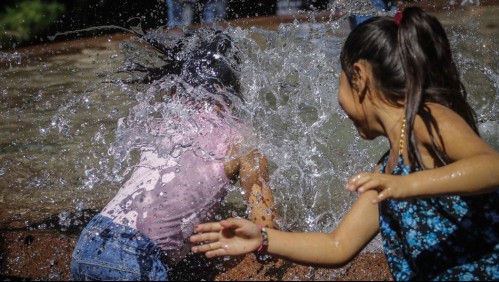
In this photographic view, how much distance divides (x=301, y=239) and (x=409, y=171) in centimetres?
53

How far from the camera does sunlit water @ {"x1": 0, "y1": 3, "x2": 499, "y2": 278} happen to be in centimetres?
417

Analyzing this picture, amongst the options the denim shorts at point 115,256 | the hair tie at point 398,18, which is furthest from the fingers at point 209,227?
the hair tie at point 398,18

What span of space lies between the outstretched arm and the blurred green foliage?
8730 mm

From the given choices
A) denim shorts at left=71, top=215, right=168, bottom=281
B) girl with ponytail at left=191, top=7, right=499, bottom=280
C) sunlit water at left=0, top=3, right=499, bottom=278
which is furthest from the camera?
sunlit water at left=0, top=3, right=499, bottom=278

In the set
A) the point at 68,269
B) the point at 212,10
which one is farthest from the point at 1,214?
the point at 212,10

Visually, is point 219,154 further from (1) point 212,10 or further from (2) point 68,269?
(1) point 212,10

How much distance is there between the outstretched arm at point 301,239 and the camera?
2422mm

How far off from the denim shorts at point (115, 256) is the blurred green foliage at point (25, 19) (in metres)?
8.07

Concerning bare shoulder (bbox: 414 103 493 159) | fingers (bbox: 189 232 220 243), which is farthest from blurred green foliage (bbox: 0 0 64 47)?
bare shoulder (bbox: 414 103 493 159)

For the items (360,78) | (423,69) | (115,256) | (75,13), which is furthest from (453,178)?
(75,13)

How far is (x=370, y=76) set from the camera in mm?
2498

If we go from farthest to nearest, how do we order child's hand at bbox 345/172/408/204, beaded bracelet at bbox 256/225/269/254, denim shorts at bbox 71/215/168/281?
denim shorts at bbox 71/215/168/281 < beaded bracelet at bbox 256/225/269/254 < child's hand at bbox 345/172/408/204

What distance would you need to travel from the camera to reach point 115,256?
2869 mm

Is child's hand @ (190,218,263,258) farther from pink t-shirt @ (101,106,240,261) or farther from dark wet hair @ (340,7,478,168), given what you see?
dark wet hair @ (340,7,478,168)
